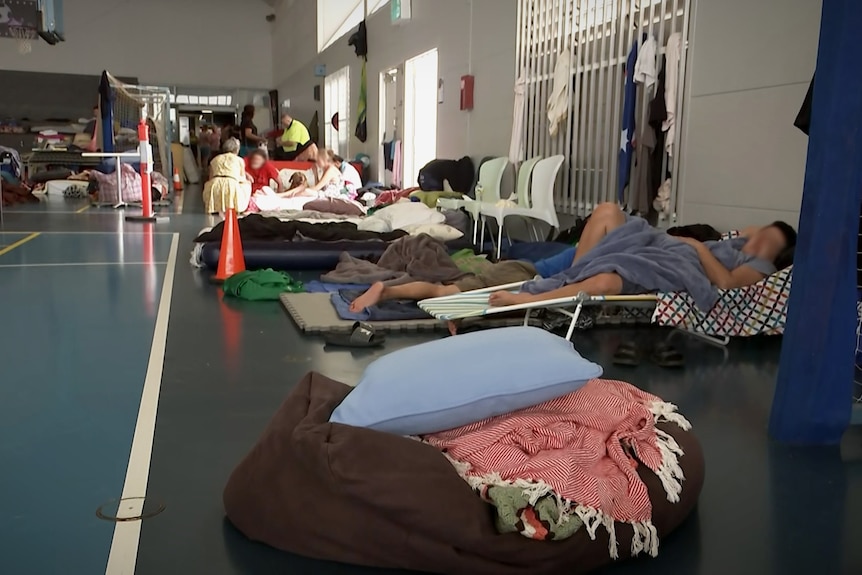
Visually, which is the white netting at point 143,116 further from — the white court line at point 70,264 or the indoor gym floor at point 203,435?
the indoor gym floor at point 203,435

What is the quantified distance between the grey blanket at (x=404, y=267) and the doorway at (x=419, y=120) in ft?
18.6

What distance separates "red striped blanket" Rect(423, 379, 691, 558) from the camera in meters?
1.64

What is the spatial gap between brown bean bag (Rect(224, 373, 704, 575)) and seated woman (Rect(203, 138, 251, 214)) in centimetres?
790

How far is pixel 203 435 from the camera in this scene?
7.72 feet

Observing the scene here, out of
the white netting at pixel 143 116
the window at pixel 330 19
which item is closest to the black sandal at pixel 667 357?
the white netting at pixel 143 116

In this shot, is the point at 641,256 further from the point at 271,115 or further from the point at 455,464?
the point at 271,115

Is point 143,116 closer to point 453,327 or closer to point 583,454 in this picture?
point 453,327

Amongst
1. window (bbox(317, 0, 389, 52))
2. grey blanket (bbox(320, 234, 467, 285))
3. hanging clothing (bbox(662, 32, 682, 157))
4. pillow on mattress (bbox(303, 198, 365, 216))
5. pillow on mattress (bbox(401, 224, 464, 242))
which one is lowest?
grey blanket (bbox(320, 234, 467, 285))

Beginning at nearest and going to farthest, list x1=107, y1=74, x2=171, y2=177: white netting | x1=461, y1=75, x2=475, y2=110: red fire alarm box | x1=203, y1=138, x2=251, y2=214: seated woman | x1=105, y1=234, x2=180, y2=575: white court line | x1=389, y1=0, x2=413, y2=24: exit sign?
x1=105, y1=234, x2=180, y2=575: white court line, x1=461, y1=75, x2=475, y2=110: red fire alarm box, x1=203, y1=138, x2=251, y2=214: seated woman, x1=389, y1=0, x2=413, y2=24: exit sign, x1=107, y1=74, x2=171, y2=177: white netting

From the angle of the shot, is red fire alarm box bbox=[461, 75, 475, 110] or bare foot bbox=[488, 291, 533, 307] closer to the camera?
bare foot bbox=[488, 291, 533, 307]

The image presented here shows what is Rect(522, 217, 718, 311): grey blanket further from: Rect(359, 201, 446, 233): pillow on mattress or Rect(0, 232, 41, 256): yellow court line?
Rect(0, 232, 41, 256): yellow court line

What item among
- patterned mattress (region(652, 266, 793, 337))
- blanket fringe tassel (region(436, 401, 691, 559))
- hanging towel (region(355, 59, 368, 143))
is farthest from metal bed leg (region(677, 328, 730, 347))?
hanging towel (region(355, 59, 368, 143))

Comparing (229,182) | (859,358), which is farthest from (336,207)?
(859,358)

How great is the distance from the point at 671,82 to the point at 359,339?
2937mm
